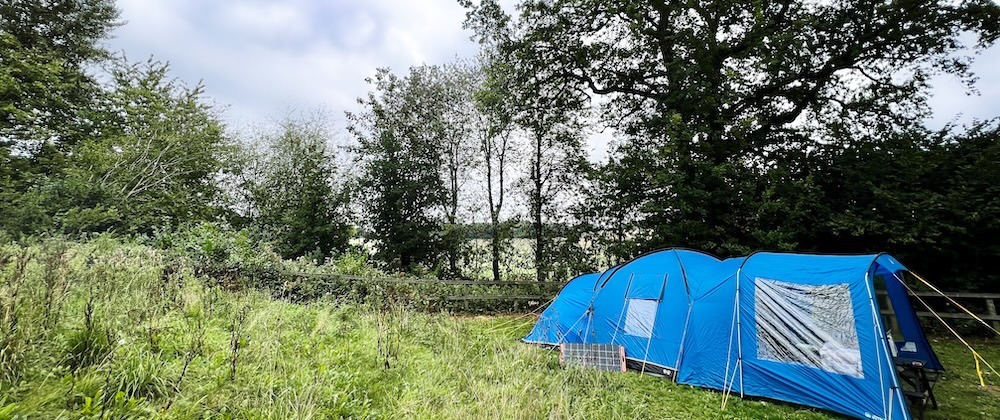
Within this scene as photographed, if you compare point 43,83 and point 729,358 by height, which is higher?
point 43,83

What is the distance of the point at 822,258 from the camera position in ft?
15.2

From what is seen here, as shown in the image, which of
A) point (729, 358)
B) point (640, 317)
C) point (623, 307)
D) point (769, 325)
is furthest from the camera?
point (623, 307)

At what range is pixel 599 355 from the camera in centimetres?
553

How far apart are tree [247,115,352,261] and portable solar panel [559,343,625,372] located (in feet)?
29.9

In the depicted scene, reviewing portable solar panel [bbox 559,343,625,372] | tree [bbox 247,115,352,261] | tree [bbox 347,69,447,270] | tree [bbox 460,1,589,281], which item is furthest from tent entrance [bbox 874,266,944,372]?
tree [bbox 247,115,352,261]

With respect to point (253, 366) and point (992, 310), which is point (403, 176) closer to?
point (253, 366)

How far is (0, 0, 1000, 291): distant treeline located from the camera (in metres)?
8.53

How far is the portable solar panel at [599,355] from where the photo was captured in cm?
538

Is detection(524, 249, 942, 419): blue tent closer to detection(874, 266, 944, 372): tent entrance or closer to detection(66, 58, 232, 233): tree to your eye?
detection(874, 266, 944, 372): tent entrance

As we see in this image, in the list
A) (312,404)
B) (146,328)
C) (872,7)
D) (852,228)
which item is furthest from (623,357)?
(872,7)

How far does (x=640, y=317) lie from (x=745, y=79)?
720 centimetres

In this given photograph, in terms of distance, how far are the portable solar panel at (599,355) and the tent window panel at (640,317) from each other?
0.34m

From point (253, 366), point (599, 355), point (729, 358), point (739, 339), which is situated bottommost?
point (599, 355)

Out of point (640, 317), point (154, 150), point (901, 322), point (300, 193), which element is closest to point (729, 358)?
point (640, 317)
